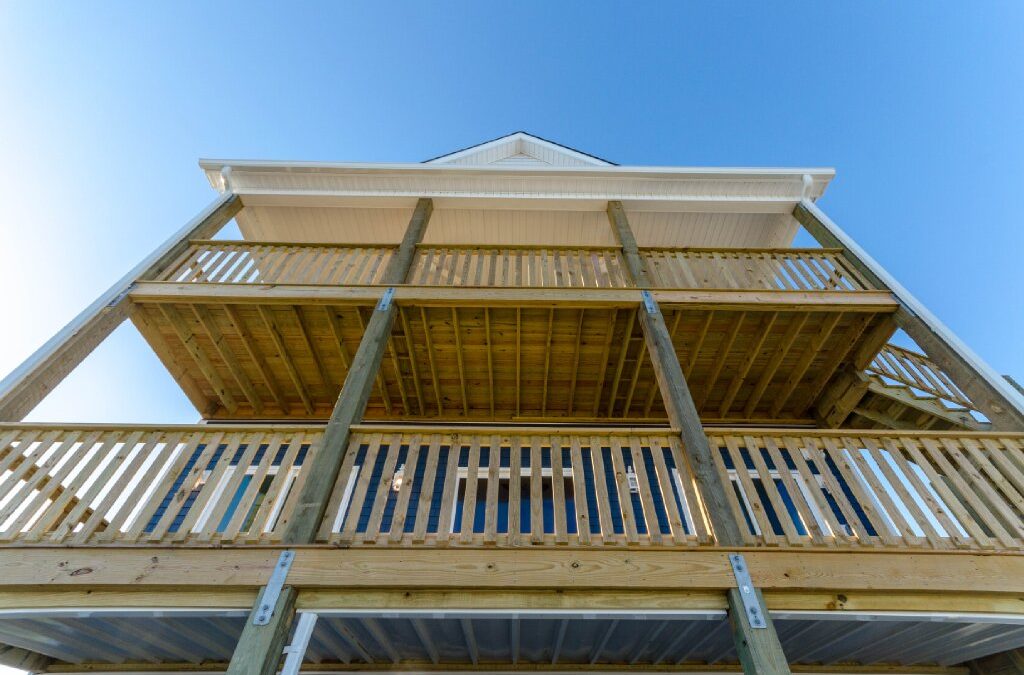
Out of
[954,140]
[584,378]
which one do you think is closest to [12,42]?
[584,378]

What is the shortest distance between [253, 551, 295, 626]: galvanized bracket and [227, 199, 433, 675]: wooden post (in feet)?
0.10

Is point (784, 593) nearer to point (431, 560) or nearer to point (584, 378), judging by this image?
point (431, 560)

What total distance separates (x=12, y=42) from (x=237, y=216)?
1159cm

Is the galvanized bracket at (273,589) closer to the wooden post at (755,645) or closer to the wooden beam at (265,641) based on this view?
the wooden beam at (265,641)

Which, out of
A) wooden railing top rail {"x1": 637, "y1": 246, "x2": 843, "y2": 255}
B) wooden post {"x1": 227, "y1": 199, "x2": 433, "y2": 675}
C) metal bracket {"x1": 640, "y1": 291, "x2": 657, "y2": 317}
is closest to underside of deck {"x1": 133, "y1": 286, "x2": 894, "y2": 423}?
metal bracket {"x1": 640, "y1": 291, "x2": 657, "y2": 317}

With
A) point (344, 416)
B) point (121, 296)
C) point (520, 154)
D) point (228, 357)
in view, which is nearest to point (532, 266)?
point (344, 416)

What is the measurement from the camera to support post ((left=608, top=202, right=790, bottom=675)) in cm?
263

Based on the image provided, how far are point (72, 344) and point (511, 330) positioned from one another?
15.3 ft

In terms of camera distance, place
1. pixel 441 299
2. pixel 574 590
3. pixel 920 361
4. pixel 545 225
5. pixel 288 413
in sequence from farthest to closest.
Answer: pixel 545 225 < pixel 288 413 < pixel 920 361 < pixel 441 299 < pixel 574 590

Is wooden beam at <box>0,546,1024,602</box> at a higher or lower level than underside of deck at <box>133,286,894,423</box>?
lower

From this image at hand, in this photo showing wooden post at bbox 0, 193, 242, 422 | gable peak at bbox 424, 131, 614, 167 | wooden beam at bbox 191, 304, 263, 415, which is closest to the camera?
wooden post at bbox 0, 193, 242, 422

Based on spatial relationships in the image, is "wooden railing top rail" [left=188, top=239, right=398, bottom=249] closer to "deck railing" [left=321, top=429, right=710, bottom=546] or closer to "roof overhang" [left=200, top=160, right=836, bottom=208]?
"roof overhang" [left=200, top=160, right=836, bottom=208]

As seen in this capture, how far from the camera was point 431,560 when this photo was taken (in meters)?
3.03

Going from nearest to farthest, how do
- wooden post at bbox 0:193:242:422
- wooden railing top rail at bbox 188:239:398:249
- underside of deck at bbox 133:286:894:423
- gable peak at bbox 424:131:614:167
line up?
wooden post at bbox 0:193:242:422 < underside of deck at bbox 133:286:894:423 < wooden railing top rail at bbox 188:239:398:249 < gable peak at bbox 424:131:614:167
